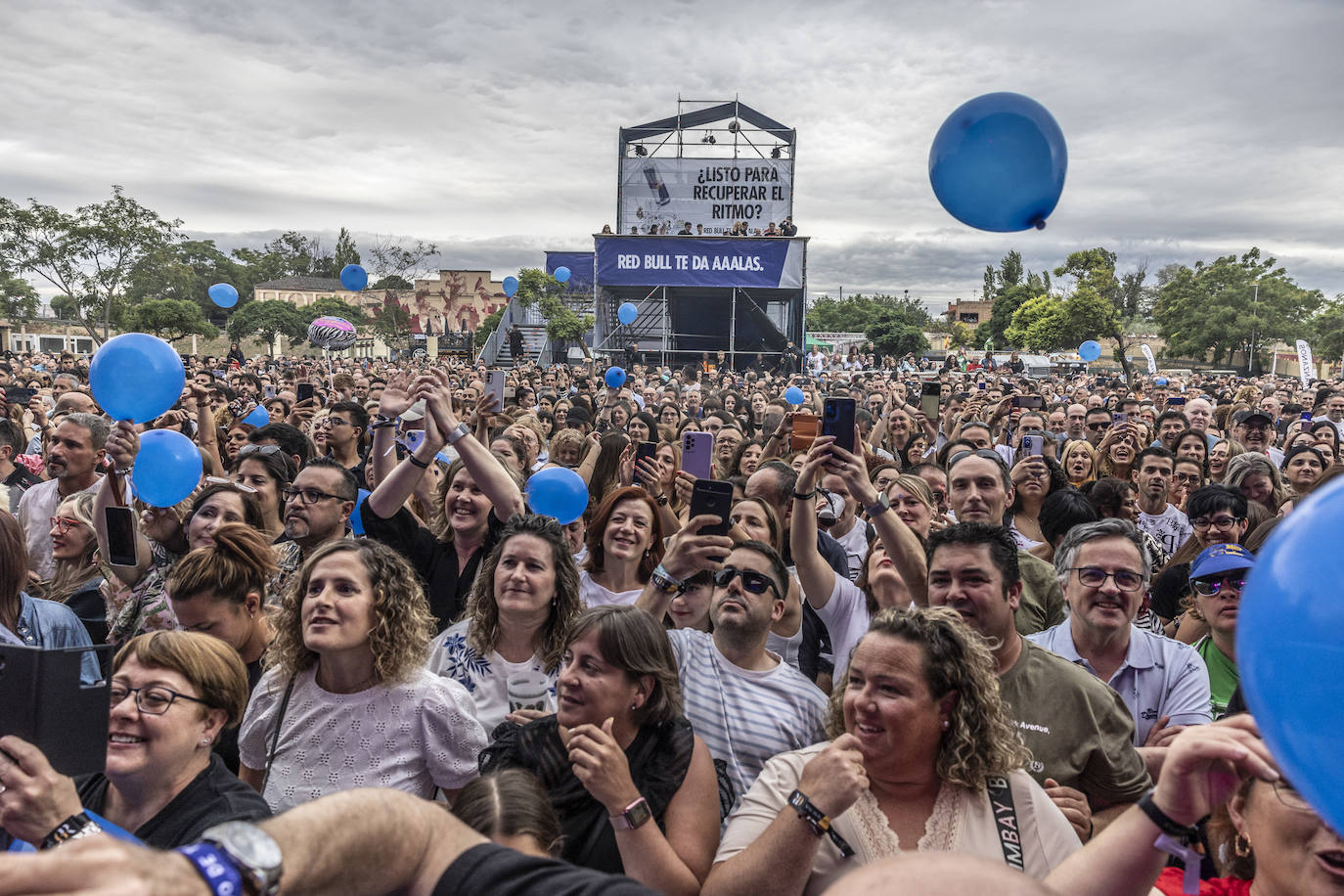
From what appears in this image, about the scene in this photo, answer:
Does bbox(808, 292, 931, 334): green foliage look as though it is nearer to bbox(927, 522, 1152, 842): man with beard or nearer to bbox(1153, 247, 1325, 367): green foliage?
bbox(1153, 247, 1325, 367): green foliage

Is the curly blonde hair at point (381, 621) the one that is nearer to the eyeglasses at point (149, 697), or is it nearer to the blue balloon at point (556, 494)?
the eyeglasses at point (149, 697)

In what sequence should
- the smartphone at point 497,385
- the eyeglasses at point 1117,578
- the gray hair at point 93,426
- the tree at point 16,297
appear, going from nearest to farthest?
the eyeglasses at point 1117,578, the gray hair at point 93,426, the smartphone at point 497,385, the tree at point 16,297

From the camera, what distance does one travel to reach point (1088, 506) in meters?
4.84

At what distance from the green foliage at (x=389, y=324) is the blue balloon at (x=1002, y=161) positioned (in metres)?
53.1

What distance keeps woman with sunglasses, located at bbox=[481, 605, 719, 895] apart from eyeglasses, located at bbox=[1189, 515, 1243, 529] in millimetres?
3452

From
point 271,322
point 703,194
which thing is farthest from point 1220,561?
point 271,322

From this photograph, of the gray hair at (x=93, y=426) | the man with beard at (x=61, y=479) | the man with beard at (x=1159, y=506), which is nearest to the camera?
the man with beard at (x=61, y=479)

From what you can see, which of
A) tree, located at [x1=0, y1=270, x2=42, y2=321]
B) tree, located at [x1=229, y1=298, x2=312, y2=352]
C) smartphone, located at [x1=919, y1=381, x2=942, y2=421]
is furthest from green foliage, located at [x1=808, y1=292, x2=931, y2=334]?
smartphone, located at [x1=919, y1=381, x2=942, y2=421]

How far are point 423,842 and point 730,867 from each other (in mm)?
1051

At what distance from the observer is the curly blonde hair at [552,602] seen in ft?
10.8

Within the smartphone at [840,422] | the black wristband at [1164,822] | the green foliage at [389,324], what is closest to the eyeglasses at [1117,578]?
the smartphone at [840,422]

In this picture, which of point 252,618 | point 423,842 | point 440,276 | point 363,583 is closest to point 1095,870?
point 423,842

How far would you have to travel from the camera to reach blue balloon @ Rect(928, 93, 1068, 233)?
10.7ft

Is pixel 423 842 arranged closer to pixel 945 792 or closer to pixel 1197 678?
pixel 945 792
